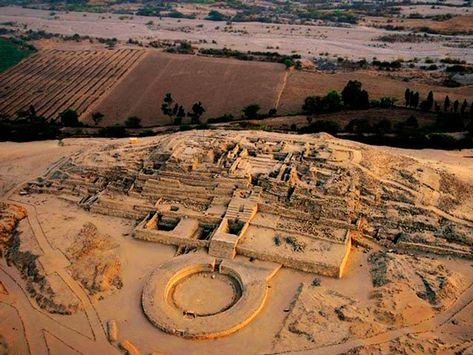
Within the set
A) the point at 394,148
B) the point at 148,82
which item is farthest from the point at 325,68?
the point at 394,148

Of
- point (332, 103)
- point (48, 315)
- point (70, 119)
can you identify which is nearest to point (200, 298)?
point (48, 315)

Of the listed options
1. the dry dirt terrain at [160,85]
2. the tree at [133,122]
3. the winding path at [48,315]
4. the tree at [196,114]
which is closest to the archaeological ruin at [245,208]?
the winding path at [48,315]

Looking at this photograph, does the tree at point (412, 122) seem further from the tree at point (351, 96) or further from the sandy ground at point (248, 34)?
the sandy ground at point (248, 34)

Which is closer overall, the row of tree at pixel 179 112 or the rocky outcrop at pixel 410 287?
the rocky outcrop at pixel 410 287

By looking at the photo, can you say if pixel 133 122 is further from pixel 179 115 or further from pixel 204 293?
pixel 204 293

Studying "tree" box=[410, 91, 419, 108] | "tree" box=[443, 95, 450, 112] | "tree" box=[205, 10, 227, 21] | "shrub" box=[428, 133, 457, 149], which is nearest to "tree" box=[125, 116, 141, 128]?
"shrub" box=[428, 133, 457, 149]

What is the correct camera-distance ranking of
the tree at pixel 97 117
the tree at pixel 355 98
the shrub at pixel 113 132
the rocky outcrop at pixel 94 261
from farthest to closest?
Answer: the tree at pixel 355 98 → the tree at pixel 97 117 → the shrub at pixel 113 132 → the rocky outcrop at pixel 94 261

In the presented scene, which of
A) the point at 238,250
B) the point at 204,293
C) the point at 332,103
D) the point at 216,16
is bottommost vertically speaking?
the point at 204,293
